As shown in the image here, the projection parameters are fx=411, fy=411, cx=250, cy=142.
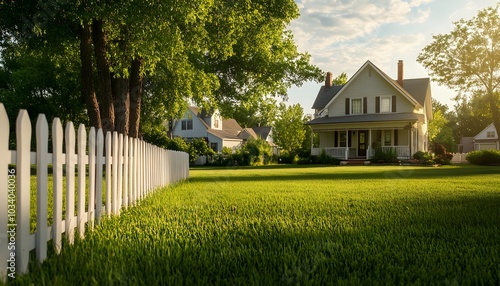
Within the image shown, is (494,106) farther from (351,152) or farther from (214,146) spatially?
(214,146)

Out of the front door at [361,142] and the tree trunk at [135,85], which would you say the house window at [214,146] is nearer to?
the front door at [361,142]

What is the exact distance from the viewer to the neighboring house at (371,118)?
106 ft

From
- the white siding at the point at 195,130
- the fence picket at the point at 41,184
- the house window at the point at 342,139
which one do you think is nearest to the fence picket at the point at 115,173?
the fence picket at the point at 41,184

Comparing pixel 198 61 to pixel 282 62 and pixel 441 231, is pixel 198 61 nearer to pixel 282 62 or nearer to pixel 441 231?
pixel 282 62

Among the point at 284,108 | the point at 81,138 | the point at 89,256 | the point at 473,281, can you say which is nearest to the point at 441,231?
the point at 473,281

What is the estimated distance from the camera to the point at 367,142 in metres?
34.8

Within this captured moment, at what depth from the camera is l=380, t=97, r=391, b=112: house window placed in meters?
34.3

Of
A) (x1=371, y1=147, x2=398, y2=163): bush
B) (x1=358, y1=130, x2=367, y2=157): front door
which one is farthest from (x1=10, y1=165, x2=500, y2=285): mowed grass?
(x1=358, y1=130, x2=367, y2=157): front door

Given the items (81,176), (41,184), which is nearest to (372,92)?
(81,176)

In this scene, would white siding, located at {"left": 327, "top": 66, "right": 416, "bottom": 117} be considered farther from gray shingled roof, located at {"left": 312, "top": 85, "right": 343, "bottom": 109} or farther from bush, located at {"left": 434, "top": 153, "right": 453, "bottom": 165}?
bush, located at {"left": 434, "top": 153, "right": 453, "bottom": 165}

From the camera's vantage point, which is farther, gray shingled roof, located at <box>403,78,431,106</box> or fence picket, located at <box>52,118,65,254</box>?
gray shingled roof, located at <box>403,78,431,106</box>

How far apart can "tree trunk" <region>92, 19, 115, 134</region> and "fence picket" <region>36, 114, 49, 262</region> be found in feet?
31.0

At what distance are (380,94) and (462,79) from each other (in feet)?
32.6

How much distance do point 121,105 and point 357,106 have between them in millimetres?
25542
